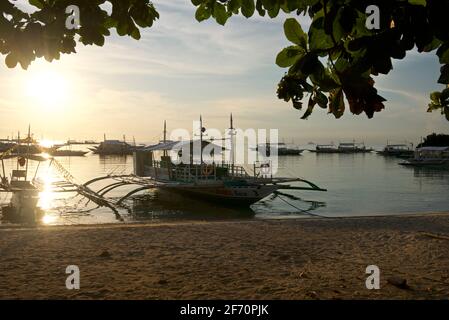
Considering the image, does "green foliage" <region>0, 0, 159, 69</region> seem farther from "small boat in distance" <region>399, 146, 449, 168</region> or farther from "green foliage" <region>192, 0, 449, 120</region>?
"small boat in distance" <region>399, 146, 449, 168</region>

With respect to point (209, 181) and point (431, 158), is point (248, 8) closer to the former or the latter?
point (209, 181)

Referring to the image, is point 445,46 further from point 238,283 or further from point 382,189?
point 382,189

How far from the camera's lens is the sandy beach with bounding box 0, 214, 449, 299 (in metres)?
6.68

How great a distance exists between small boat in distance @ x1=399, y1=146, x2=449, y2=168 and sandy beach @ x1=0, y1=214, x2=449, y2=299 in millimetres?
76492

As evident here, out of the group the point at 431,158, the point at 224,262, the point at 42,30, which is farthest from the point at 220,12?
the point at 431,158

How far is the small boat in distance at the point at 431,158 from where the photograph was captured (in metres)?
82.1

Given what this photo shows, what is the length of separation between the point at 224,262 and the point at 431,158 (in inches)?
3419

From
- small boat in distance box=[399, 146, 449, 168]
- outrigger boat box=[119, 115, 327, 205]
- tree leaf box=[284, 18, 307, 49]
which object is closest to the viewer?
tree leaf box=[284, 18, 307, 49]

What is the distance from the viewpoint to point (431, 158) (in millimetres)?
85125

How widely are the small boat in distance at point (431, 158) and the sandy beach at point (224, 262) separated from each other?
251 ft

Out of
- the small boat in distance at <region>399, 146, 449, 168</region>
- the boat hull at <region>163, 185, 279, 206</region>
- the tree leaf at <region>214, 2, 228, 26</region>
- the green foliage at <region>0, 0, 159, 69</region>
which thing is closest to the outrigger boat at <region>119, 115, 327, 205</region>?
the boat hull at <region>163, 185, 279, 206</region>

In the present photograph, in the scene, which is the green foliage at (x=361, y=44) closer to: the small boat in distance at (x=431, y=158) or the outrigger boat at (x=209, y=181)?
the outrigger boat at (x=209, y=181)

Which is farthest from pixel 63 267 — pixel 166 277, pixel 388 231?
pixel 388 231
